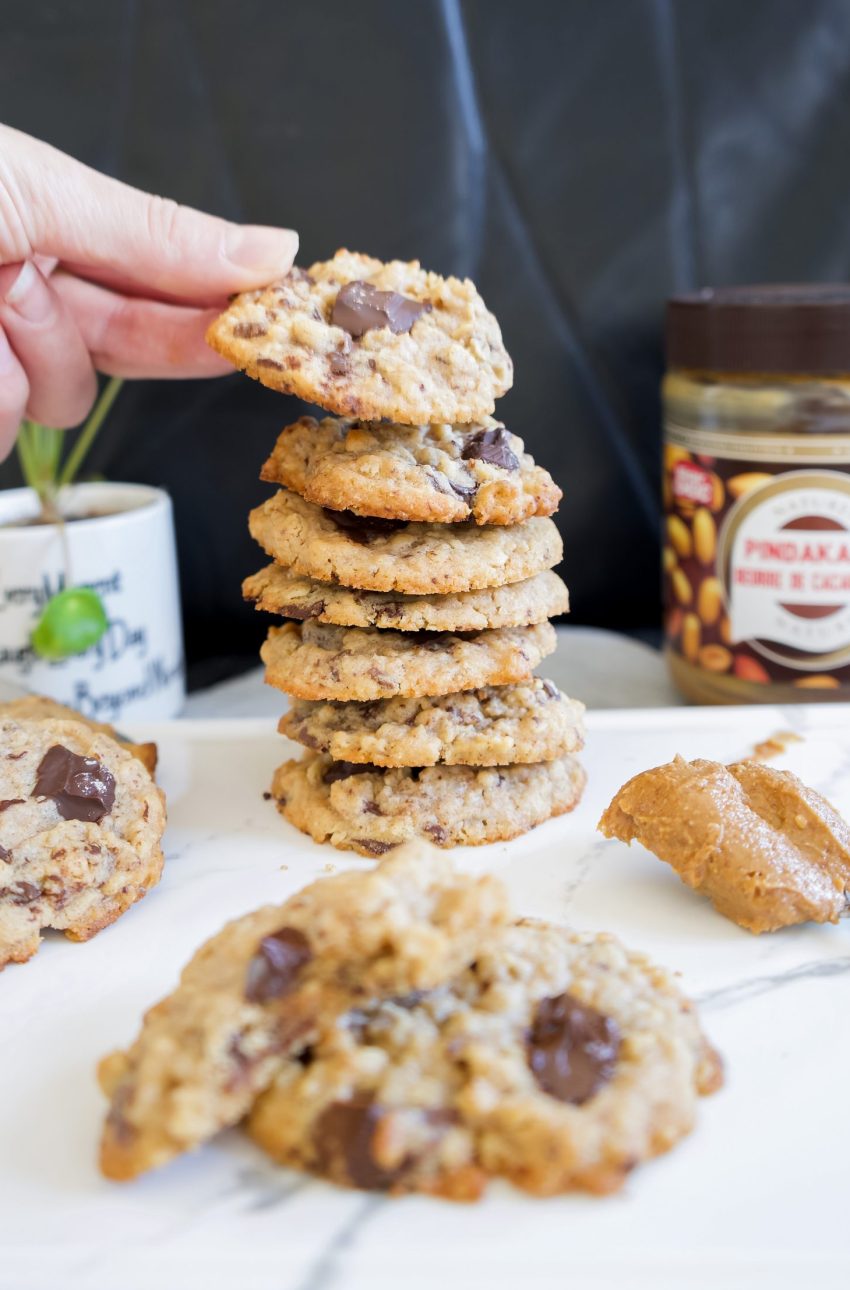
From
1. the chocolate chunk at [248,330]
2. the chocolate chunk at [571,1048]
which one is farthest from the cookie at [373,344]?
the chocolate chunk at [571,1048]

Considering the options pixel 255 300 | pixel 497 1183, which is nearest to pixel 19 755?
pixel 255 300

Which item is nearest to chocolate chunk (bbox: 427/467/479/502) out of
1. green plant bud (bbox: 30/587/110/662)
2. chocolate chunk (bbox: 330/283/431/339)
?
chocolate chunk (bbox: 330/283/431/339)

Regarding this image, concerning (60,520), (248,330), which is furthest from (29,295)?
(248,330)

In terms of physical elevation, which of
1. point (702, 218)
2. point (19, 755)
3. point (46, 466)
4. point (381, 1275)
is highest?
point (702, 218)

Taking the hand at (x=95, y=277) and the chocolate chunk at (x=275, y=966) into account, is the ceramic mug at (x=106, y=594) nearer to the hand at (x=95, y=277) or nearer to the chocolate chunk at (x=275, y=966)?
the hand at (x=95, y=277)

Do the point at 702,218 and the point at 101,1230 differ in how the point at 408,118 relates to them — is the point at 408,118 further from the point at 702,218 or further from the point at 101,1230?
the point at 101,1230

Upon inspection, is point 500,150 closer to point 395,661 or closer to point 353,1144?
point 395,661
